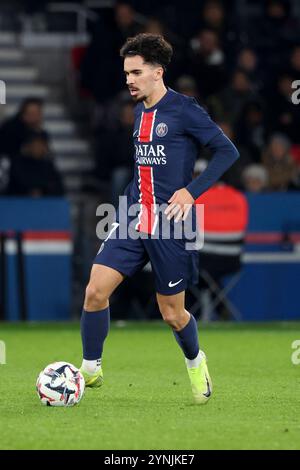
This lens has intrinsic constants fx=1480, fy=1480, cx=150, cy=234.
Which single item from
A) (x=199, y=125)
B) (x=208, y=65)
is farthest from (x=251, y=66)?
(x=199, y=125)

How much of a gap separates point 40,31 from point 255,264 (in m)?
6.41

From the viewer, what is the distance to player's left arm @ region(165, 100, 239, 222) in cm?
898

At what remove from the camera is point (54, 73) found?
2103 cm

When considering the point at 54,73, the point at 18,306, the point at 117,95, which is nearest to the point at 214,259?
the point at 18,306

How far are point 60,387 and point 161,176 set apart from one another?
1445 mm

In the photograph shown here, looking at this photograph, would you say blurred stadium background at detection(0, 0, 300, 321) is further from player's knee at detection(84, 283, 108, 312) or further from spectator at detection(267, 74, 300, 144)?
player's knee at detection(84, 283, 108, 312)

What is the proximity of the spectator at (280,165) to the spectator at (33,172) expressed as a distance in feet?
8.40

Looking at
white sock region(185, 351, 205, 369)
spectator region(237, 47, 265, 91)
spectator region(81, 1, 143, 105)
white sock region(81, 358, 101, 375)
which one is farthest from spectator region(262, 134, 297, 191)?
white sock region(185, 351, 205, 369)

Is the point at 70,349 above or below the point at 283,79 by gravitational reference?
below

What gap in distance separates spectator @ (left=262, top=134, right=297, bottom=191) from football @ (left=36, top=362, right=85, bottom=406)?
27.7 feet

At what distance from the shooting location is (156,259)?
362 inches

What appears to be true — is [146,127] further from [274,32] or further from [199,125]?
[274,32]
